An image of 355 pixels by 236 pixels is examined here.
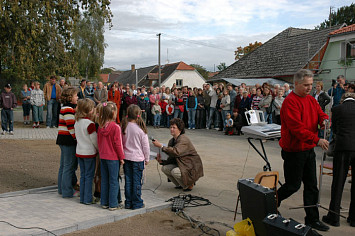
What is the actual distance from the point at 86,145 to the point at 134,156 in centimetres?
82

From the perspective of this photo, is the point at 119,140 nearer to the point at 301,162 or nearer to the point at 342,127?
the point at 301,162

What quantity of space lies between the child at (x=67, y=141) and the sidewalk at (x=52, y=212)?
251 mm

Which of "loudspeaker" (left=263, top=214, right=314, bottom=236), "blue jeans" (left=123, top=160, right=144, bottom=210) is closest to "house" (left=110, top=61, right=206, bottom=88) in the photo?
"blue jeans" (left=123, top=160, right=144, bottom=210)

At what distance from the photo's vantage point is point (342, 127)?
5277mm

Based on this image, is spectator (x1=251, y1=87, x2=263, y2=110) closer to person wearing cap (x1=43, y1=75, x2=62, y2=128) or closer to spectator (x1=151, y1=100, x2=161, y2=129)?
spectator (x1=151, y1=100, x2=161, y2=129)

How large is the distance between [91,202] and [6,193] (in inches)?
63.0

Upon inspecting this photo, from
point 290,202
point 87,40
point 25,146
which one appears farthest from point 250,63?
point 87,40

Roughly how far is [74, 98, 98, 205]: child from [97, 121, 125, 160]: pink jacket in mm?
347

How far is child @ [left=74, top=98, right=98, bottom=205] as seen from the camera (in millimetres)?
5816

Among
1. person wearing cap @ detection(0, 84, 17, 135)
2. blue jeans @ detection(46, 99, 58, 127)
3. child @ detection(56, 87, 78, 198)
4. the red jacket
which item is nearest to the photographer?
the red jacket

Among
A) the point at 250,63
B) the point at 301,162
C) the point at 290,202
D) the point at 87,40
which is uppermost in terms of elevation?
the point at 87,40

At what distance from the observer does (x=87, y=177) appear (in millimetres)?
5836

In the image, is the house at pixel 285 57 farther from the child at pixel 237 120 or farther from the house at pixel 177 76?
the house at pixel 177 76

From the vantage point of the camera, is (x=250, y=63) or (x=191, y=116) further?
(x=250, y=63)
